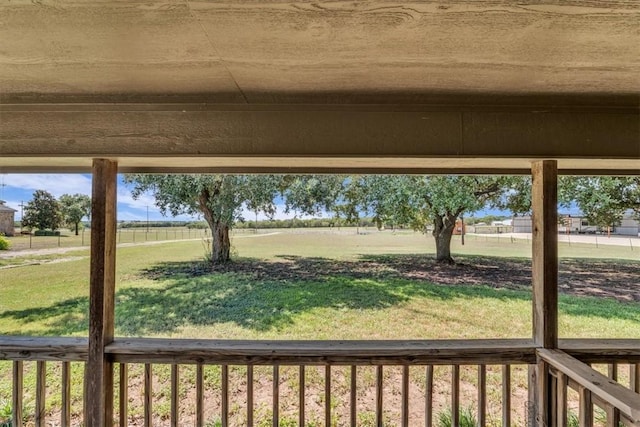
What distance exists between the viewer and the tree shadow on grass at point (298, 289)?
4.70 m

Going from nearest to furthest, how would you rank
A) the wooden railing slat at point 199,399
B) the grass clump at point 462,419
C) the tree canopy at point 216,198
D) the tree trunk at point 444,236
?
the wooden railing slat at point 199,399 < the grass clump at point 462,419 < the tree canopy at point 216,198 < the tree trunk at point 444,236

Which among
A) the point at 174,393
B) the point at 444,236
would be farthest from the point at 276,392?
the point at 444,236

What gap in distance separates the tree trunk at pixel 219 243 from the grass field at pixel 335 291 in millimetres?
169

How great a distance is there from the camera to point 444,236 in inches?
205

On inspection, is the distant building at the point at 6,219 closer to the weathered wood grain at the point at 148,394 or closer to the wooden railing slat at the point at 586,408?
the weathered wood grain at the point at 148,394

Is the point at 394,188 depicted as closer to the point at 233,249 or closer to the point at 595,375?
the point at 233,249

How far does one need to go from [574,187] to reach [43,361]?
6.18 metres

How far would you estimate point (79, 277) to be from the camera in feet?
14.0

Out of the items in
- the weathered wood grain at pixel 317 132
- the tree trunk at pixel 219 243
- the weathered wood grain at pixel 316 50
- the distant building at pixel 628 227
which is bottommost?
the tree trunk at pixel 219 243

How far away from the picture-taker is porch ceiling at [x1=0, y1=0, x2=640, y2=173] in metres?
0.97

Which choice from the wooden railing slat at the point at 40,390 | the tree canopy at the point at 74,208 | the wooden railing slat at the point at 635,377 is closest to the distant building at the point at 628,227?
the wooden railing slat at the point at 635,377

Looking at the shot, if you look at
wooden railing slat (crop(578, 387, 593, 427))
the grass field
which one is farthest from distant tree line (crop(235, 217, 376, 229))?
wooden railing slat (crop(578, 387, 593, 427))

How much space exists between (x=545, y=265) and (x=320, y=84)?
170 centimetres

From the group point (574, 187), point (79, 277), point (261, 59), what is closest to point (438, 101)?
point (261, 59)
